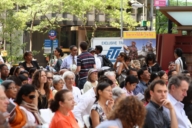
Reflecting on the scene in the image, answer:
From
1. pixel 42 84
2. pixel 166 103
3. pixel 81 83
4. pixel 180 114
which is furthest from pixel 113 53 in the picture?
pixel 166 103

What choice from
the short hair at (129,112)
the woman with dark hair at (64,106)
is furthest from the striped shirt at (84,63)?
the short hair at (129,112)

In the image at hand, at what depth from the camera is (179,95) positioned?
362 inches

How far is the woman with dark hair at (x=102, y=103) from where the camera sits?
903 cm

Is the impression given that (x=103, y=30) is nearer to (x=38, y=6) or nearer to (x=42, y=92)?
(x=38, y=6)

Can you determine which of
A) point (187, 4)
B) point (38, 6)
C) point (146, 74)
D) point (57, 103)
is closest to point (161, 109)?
point (57, 103)

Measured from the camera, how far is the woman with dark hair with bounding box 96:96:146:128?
610 centimetres

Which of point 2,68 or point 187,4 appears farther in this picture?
point 187,4

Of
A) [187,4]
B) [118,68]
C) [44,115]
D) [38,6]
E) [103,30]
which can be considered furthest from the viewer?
[103,30]

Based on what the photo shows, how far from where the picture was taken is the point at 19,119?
8.50m

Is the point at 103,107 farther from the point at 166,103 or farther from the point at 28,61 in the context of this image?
the point at 28,61

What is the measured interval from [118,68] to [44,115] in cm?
875

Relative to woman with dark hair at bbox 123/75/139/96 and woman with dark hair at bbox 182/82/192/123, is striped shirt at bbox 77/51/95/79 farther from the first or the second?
woman with dark hair at bbox 182/82/192/123

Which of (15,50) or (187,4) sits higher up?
(187,4)

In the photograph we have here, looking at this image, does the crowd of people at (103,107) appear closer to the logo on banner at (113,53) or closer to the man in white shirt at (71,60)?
the man in white shirt at (71,60)
